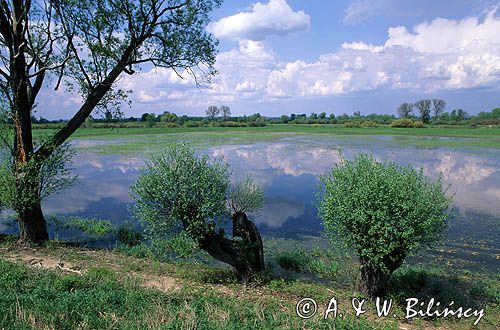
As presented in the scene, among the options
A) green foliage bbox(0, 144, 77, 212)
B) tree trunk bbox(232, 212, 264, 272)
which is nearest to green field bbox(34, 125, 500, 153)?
green foliage bbox(0, 144, 77, 212)

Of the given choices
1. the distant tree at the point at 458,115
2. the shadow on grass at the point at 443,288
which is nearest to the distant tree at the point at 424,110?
the distant tree at the point at 458,115

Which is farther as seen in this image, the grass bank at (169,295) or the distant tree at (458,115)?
the distant tree at (458,115)

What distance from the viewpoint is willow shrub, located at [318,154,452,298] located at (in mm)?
8609

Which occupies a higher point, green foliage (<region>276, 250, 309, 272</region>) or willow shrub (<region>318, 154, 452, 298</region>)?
willow shrub (<region>318, 154, 452, 298</region>)

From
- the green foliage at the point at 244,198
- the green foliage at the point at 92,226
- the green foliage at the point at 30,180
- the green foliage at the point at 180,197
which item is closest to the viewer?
the green foliage at the point at 180,197

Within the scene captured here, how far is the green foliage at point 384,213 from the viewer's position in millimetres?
8594

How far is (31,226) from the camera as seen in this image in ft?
41.5

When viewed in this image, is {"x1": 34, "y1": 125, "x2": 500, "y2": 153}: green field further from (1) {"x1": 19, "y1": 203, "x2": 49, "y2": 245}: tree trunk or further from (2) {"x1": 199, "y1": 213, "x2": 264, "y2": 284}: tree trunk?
(2) {"x1": 199, "y1": 213, "x2": 264, "y2": 284}: tree trunk

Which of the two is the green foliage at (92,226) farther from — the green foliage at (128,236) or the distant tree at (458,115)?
the distant tree at (458,115)

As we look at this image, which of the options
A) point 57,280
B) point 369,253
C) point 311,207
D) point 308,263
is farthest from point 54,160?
point 311,207

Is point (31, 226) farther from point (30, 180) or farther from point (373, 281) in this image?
point (373, 281)

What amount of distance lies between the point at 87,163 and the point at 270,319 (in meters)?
32.3

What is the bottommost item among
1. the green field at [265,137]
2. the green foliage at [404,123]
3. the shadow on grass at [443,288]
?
the shadow on grass at [443,288]

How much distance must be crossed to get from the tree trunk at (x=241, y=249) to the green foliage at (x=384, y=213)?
223 centimetres
